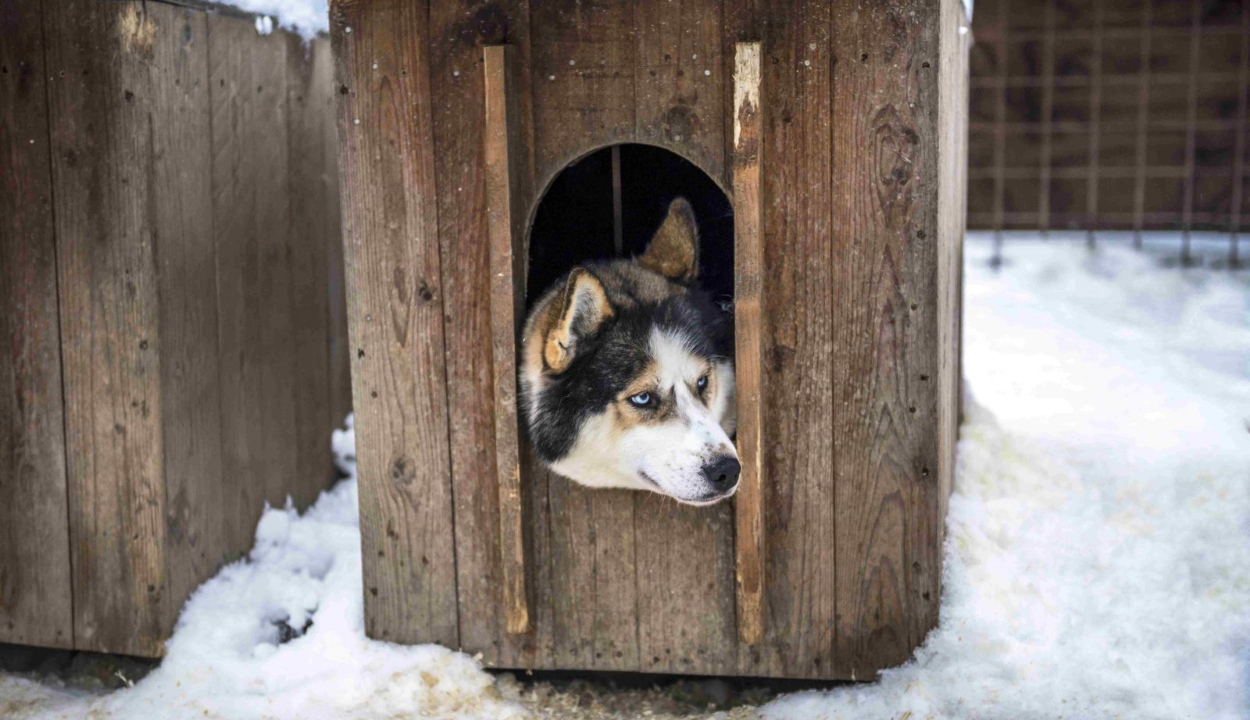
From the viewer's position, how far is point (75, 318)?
11.6 feet

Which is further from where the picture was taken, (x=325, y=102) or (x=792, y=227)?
(x=325, y=102)

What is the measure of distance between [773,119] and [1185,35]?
19.6ft

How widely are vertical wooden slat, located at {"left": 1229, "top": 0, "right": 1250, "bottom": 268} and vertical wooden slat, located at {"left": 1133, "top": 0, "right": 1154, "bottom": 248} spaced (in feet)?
1.81

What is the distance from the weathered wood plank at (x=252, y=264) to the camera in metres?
3.86

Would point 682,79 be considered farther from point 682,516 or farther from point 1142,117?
point 1142,117

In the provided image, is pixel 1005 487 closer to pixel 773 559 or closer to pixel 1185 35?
pixel 773 559

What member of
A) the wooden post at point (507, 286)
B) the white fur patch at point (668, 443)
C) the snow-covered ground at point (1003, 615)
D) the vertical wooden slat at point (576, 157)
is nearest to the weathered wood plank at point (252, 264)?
the snow-covered ground at point (1003, 615)

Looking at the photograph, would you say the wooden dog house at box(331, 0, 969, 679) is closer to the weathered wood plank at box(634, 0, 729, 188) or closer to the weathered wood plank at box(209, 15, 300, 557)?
the weathered wood plank at box(634, 0, 729, 188)

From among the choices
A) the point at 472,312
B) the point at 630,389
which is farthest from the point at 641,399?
the point at 472,312

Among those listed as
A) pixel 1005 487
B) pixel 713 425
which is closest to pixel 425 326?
pixel 713 425

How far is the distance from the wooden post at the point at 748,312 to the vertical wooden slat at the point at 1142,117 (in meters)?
5.69

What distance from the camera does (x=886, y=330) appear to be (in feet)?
10.0

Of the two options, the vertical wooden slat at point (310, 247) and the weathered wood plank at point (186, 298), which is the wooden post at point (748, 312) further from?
the vertical wooden slat at point (310, 247)

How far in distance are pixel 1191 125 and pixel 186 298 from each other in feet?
21.6
